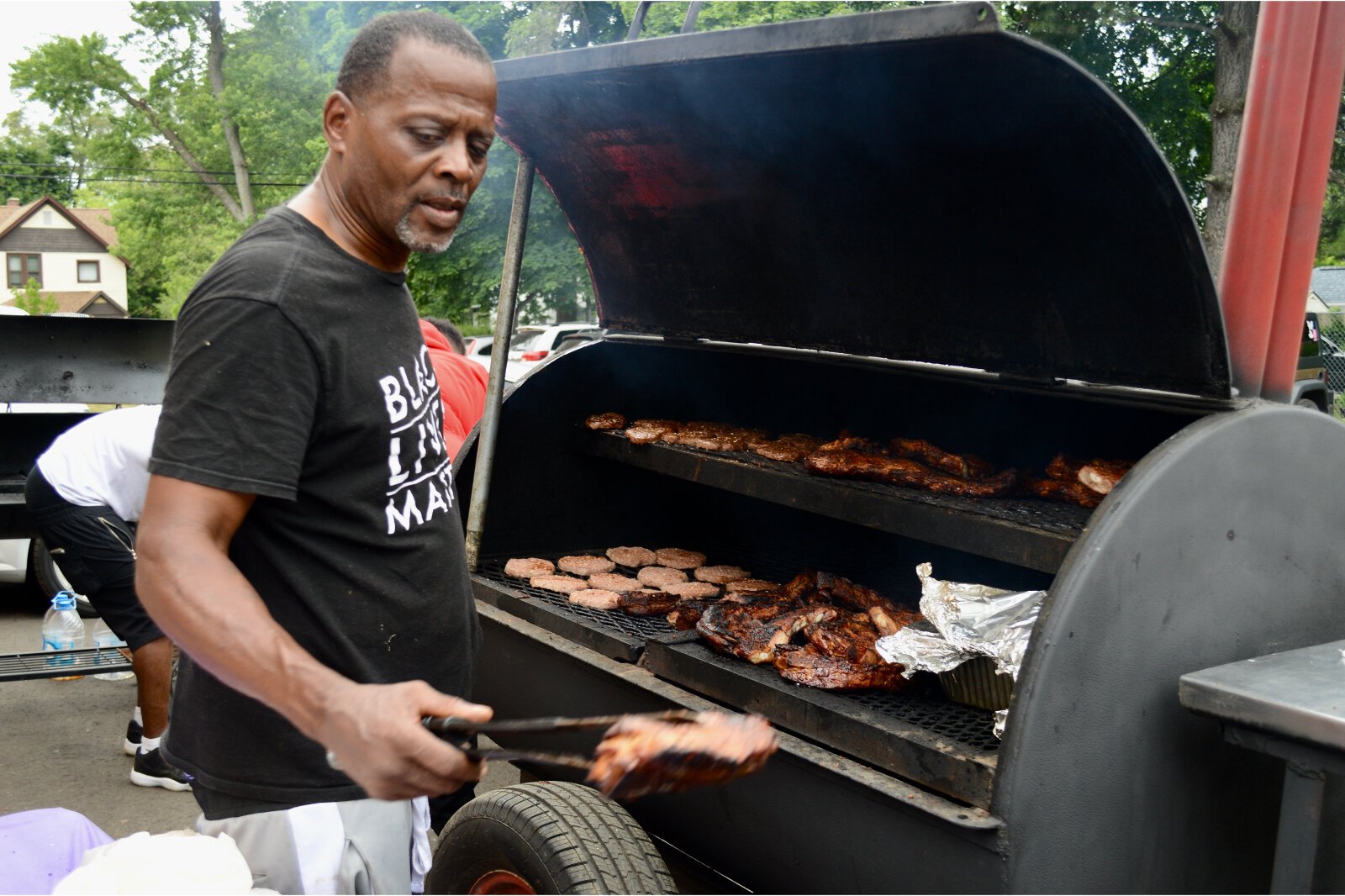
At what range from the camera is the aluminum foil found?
94.5 inches

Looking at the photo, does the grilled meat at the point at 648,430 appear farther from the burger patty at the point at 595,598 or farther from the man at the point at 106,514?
the man at the point at 106,514

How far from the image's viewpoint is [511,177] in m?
15.4

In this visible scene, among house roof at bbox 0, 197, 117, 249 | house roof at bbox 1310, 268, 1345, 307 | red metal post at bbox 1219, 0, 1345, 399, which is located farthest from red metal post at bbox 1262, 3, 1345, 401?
house roof at bbox 0, 197, 117, 249

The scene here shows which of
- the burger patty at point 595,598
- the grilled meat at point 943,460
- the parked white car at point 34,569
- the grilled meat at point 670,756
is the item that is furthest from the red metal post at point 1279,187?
the parked white car at point 34,569

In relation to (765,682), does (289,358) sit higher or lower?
higher

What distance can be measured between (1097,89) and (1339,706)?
128cm

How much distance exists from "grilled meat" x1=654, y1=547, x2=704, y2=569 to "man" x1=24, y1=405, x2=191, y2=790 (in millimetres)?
2172

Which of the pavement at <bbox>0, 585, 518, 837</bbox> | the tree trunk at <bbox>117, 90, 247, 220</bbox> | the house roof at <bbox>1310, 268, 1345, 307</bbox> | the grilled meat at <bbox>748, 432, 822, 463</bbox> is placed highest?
the tree trunk at <bbox>117, 90, 247, 220</bbox>

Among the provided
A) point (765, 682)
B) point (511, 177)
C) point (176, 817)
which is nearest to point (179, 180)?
point (511, 177)

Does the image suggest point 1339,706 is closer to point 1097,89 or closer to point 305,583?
point 1097,89

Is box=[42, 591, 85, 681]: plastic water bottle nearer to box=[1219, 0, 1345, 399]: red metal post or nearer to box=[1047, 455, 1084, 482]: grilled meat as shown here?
box=[1047, 455, 1084, 482]: grilled meat

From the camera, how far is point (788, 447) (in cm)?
361

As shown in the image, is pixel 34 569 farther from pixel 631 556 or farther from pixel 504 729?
pixel 504 729

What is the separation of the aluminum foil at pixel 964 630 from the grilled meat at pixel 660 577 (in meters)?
1.25
